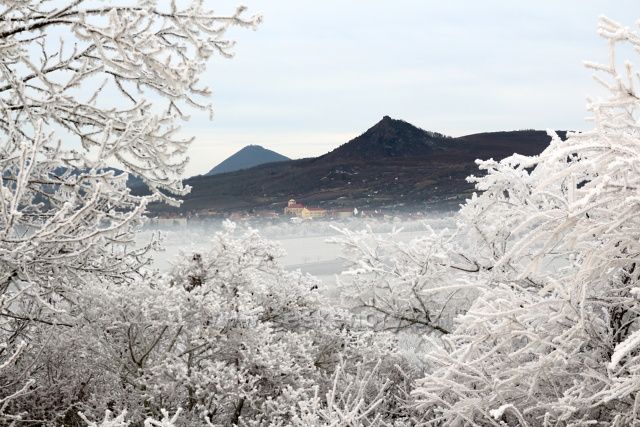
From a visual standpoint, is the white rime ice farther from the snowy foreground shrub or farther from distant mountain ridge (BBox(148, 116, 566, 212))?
distant mountain ridge (BBox(148, 116, 566, 212))

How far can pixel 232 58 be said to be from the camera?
5805 mm

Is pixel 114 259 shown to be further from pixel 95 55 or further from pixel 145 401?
pixel 95 55

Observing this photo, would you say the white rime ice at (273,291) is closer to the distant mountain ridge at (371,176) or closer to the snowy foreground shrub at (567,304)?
the snowy foreground shrub at (567,304)

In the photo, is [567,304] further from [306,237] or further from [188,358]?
[306,237]

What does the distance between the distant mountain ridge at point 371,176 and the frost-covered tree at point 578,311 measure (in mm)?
23527

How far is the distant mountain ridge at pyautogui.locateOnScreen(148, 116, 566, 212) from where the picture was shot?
34.2 m

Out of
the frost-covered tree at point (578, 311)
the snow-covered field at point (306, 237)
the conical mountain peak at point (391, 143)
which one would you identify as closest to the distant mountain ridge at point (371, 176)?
the conical mountain peak at point (391, 143)

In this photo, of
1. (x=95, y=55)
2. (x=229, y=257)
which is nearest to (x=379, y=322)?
(x=229, y=257)

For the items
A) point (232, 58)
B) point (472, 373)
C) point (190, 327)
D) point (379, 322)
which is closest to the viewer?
point (472, 373)

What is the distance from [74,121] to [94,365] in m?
2.34

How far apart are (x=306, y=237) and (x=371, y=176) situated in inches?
929

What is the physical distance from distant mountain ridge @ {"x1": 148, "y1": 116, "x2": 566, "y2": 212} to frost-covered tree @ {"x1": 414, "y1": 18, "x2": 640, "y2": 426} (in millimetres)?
23527

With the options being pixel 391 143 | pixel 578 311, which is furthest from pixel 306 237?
pixel 391 143

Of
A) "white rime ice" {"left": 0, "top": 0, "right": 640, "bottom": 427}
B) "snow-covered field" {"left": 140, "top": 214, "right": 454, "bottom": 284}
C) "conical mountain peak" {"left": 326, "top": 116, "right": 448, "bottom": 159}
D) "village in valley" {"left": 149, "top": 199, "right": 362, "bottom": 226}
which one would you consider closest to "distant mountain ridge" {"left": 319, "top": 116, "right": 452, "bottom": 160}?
"conical mountain peak" {"left": 326, "top": 116, "right": 448, "bottom": 159}
